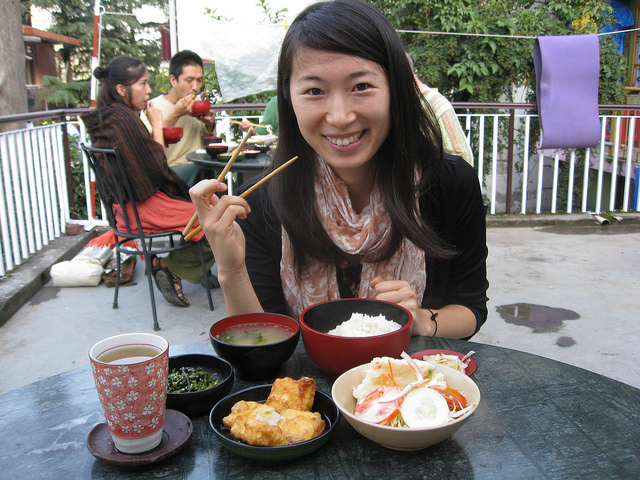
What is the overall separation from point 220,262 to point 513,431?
2.44ft

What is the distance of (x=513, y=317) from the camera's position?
3.58m

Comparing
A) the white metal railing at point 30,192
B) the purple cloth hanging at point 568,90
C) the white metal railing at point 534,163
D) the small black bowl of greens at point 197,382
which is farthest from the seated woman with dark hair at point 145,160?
the purple cloth hanging at point 568,90

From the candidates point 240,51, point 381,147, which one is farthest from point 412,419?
point 240,51

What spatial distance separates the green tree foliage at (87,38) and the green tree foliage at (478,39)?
1402 centimetres

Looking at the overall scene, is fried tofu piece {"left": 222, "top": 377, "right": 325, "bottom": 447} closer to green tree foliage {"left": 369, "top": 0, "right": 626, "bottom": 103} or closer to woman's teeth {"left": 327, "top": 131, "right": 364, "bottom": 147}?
woman's teeth {"left": 327, "top": 131, "right": 364, "bottom": 147}

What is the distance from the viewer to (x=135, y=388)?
764 millimetres

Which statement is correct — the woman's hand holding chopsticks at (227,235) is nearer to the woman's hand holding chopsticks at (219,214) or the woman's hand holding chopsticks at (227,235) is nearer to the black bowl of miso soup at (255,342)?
the woman's hand holding chopsticks at (219,214)

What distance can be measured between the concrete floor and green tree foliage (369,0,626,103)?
3.01m

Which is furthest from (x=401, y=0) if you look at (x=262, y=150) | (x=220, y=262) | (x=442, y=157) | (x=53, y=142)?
(x=220, y=262)

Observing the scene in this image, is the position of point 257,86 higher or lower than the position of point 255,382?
higher

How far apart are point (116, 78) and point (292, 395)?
3572 mm

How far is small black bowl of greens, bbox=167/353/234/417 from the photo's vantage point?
94cm

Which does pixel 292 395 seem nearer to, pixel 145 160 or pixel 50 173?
pixel 145 160

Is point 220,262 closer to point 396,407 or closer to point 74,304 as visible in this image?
point 396,407
